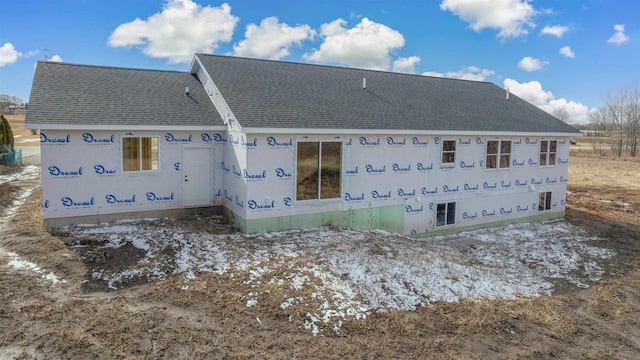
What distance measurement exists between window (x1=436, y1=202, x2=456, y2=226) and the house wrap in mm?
51

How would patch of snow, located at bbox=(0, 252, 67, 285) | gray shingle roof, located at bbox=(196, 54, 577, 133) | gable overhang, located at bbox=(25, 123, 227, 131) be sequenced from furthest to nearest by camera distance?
gray shingle roof, located at bbox=(196, 54, 577, 133), gable overhang, located at bbox=(25, 123, 227, 131), patch of snow, located at bbox=(0, 252, 67, 285)

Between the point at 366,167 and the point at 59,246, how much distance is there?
26.4 feet

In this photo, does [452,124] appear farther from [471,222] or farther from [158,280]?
[158,280]

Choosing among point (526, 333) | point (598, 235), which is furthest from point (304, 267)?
point (598, 235)

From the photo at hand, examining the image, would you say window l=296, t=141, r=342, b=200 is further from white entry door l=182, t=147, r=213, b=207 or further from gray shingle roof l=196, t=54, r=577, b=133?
white entry door l=182, t=147, r=213, b=207

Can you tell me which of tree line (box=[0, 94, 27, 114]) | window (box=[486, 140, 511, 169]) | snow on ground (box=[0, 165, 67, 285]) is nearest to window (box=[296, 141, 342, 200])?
snow on ground (box=[0, 165, 67, 285])

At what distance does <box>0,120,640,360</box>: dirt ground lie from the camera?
241 inches

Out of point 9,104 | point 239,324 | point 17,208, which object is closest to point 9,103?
point 9,104

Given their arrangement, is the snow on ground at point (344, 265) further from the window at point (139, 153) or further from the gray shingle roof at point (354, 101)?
the gray shingle roof at point (354, 101)

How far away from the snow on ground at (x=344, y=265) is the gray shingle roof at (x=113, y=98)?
110 inches

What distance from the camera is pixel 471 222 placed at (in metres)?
15.1

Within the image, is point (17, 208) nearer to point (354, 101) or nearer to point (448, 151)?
point (354, 101)

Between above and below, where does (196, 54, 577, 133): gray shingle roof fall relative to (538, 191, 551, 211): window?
above

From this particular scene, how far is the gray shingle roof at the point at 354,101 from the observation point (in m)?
11.9
